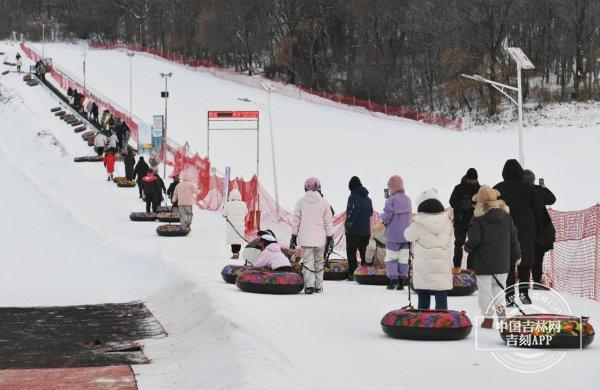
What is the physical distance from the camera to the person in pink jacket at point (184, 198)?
28.3m

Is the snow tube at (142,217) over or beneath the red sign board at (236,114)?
beneath

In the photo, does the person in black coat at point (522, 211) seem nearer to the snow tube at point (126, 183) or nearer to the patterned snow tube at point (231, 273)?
the patterned snow tube at point (231, 273)

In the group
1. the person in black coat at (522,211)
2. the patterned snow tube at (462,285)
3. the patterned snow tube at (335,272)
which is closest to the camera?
the person in black coat at (522,211)

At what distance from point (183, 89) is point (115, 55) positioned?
28096mm

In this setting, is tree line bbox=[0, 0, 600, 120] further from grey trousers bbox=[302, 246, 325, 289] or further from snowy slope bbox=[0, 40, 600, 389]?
grey trousers bbox=[302, 246, 325, 289]

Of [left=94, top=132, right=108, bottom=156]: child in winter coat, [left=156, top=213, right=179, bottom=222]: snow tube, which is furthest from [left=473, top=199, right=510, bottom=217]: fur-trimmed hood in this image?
[left=94, top=132, right=108, bottom=156]: child in winter coat

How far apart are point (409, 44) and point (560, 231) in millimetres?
75450

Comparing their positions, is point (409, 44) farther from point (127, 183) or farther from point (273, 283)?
point (273, 283)

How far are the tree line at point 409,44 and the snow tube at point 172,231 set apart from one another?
50.5 m

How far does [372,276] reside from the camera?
18484 mm

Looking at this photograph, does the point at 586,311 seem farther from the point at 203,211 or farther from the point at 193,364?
the point at 203,211

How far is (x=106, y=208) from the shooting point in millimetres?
35375

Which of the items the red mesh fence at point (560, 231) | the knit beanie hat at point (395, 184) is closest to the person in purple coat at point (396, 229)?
the knit beanie hat at point (395, 184)

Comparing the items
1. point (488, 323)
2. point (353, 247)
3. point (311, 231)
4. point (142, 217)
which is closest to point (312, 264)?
point (311, 231)
